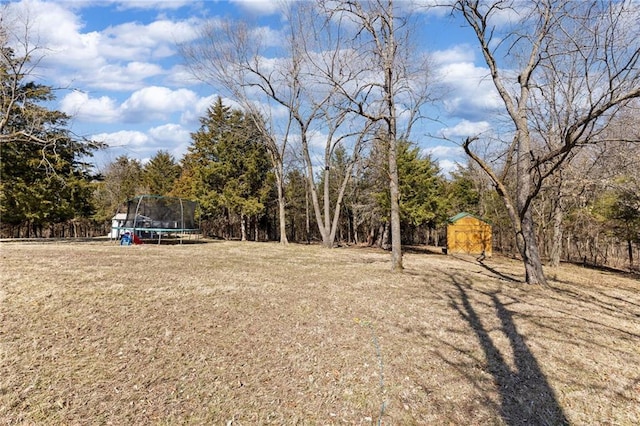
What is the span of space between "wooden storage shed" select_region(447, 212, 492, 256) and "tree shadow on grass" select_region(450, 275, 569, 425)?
14.2 m

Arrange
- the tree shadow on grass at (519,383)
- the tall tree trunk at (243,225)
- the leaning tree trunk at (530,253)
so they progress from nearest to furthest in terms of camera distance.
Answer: the tree shadow on grass at (519,383)
the leaning tree trunk at (530,253)
the tall tree trunk at (243,225)

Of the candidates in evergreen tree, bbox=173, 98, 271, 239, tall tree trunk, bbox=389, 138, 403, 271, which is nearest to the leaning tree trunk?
tall tree trunk, bbox=389, 138, 403, 271

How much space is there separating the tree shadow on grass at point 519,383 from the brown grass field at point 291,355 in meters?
0.02

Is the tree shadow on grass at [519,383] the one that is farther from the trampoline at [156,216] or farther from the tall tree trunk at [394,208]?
the trampoline at [156,216]

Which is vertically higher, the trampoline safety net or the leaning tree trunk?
the trampoline safety net

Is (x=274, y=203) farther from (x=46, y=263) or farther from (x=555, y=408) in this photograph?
(x=555, y=408)

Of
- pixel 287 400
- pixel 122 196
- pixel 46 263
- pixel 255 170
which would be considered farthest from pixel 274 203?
pixel 287 400

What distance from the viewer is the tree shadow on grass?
2.96 meters

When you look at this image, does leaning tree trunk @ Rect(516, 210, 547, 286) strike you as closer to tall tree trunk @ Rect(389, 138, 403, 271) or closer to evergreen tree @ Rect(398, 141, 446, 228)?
tall tree trunk @ Rect(389, 138, 403, 271)

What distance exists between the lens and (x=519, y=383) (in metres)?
3.47

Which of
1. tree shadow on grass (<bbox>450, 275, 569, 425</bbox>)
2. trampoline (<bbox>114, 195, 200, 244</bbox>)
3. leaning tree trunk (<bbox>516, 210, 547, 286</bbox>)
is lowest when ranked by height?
tree shadow on grass (<bbox>450, 275, 569, 425</bbox>)

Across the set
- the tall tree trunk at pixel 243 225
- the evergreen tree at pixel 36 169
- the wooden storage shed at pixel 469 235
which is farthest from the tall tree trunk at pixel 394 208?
the tall tree trunk at pixel 243 225

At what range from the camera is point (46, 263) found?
668 cm

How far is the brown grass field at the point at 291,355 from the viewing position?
285cm
